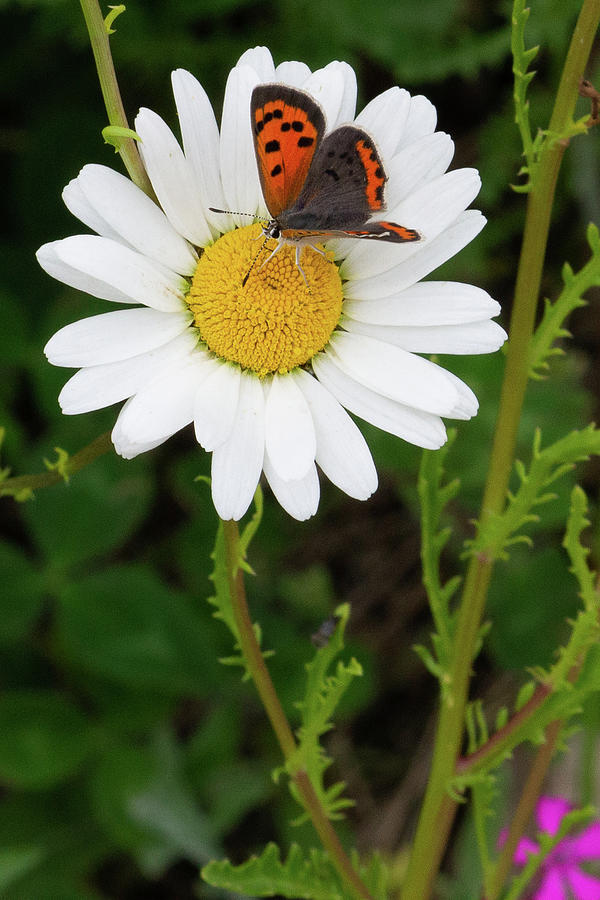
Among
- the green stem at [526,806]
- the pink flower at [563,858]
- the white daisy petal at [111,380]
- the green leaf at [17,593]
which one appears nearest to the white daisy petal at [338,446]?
the white daisy petal at [111,380]

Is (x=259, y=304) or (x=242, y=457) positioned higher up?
(x=259, y=304)

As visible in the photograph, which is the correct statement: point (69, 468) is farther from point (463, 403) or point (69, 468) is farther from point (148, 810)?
point (148, 810)

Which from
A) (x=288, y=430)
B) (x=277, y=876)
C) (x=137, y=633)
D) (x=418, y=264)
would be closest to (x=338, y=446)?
(x=288, y=430)

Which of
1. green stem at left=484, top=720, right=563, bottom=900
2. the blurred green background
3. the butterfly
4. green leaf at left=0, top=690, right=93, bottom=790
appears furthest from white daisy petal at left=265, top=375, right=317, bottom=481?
green leaf at left=0, top=690, right=93, bottom=790

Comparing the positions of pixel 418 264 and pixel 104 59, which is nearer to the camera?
pixel 104 59

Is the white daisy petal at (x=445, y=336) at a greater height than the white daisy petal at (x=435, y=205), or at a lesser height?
lesser

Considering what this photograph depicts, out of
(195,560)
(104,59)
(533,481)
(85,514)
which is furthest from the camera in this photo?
(195,560)

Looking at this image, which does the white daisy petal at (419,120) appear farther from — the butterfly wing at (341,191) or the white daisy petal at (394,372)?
the white daisy petal at (394,372)
